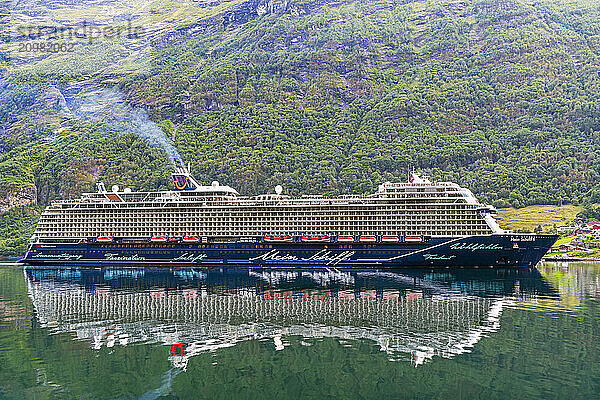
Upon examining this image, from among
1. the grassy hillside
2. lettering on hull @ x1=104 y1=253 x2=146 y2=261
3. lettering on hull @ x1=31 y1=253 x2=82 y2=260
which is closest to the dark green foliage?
lettering on hull @ x1=31 y1=253 x2=82 y2=260

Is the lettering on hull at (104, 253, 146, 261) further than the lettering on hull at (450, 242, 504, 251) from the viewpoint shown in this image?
Yes

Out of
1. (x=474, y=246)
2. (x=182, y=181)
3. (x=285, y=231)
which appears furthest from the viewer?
(x=182, y=181)

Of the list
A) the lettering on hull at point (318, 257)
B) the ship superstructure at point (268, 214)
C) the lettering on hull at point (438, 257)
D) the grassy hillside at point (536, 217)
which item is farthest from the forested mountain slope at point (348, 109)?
the lettering on hull at point (318, 257)

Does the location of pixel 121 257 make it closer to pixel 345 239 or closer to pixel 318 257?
pixel 318 257

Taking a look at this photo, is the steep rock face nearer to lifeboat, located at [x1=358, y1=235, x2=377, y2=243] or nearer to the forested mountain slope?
the forested mountain slope

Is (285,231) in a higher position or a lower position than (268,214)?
lower

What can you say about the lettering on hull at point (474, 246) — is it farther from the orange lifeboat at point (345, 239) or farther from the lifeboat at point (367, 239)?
the orange lifeboat at point (345, 239)

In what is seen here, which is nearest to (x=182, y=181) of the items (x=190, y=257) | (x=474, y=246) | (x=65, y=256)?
(x=190, y=257)

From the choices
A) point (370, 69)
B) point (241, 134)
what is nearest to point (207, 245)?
point (241, 134)
